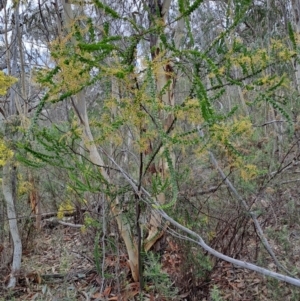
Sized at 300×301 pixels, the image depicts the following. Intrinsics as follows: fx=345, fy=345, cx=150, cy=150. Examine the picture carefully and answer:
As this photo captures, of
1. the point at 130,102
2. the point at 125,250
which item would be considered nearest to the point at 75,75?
the point at 130,102

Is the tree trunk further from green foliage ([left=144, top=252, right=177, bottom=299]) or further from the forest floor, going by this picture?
green foliage ([left=144, top=252, right=177, bottom=299])

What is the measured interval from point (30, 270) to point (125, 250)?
1.11 m

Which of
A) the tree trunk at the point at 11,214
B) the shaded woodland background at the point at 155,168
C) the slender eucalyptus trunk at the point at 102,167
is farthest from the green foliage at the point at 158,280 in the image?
the tree trunk at the point at 11,214

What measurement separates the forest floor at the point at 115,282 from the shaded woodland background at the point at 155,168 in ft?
0.04

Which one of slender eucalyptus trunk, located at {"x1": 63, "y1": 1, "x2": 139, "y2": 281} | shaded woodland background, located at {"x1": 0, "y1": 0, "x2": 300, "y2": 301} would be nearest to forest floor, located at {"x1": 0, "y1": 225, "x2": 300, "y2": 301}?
shaded woodland background, located at {"x1": 0, "y1": 0, "x2": 300, "y2": 301}

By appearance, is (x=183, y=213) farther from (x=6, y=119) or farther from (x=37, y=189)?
(x=37, y=189)

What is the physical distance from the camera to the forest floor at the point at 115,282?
101 inches

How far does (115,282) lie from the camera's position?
2.90 m

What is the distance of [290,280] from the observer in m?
1.50

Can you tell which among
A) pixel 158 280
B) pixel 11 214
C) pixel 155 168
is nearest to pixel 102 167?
pixel 155 168

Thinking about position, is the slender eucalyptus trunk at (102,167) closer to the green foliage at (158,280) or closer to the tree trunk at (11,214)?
the green foliage at (158,280)

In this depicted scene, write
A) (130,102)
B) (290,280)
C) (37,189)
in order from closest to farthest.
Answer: (290,280) → (130,102) → (37,189)

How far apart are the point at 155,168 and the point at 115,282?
1.01 m

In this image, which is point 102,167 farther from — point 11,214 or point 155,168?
point 11,214
